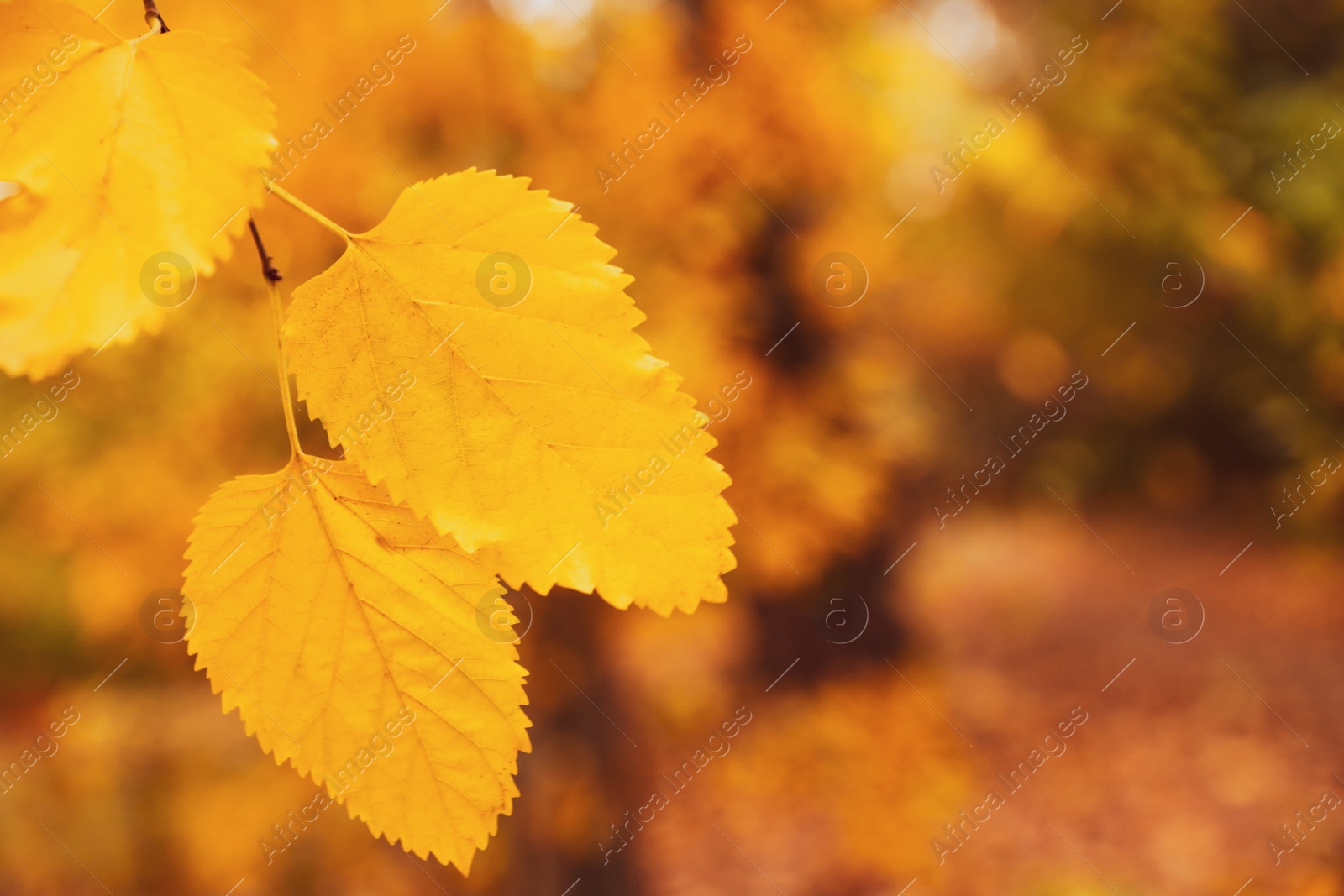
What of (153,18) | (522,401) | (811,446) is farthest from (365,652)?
(811,446)

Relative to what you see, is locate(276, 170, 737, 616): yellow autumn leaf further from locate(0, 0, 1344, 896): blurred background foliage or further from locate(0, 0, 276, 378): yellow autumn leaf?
locate(0, 0, 1344, 896): blurred background foliage

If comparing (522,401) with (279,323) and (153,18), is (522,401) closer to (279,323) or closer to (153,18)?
(279,323)

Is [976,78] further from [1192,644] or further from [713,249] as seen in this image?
[1192,644]

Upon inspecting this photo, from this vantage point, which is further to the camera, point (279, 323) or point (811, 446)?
point (811, 446)

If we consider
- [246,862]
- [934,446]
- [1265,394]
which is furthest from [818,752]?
[1265,394]

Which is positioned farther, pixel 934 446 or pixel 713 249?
pixel 934 446

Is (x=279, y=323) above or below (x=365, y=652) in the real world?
above
